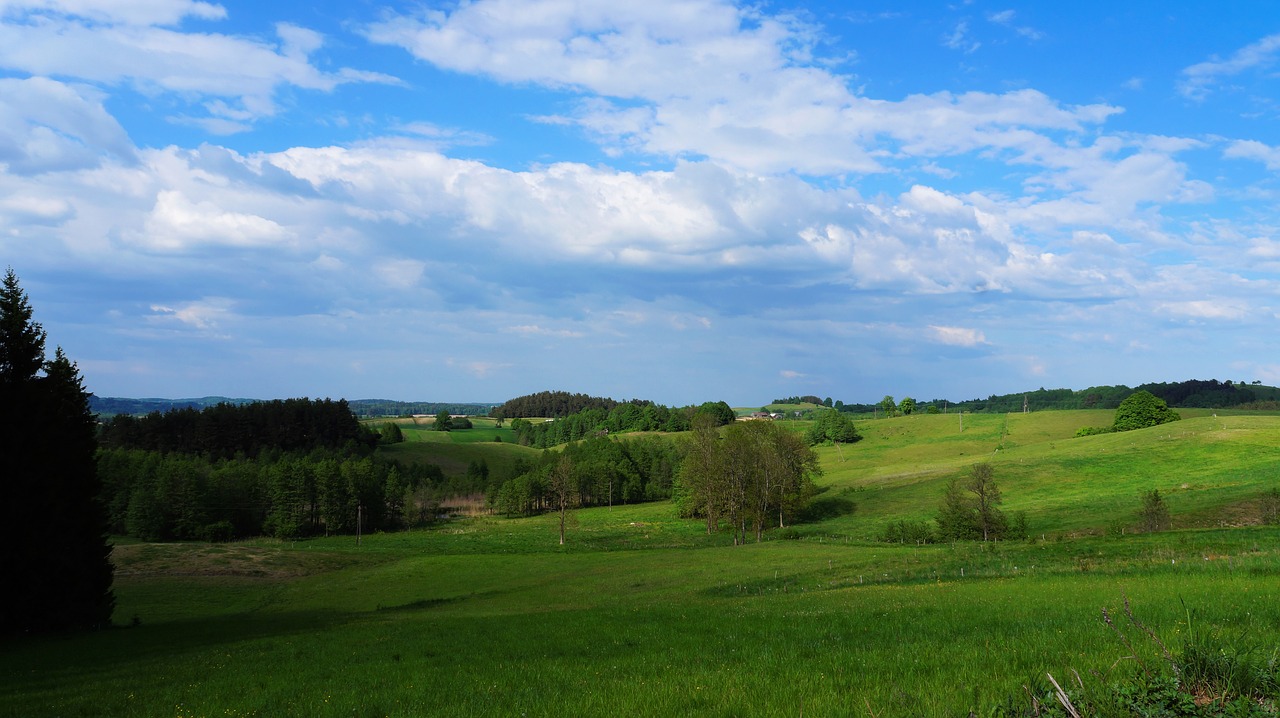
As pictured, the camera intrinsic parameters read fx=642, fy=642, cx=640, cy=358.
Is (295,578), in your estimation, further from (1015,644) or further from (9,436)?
(1015,644)

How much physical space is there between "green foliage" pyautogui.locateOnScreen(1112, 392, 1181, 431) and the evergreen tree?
15640cm

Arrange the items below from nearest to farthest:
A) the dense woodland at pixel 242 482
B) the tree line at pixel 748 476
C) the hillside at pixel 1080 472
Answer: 1. the hillside at pixel 1080 472
2. the tree line at pixel 748 476
3. the dense woodland at pixel 242 482

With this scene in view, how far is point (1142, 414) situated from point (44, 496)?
162 m

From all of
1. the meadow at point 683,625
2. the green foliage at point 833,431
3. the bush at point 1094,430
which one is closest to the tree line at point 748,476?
the meadow at point 683,625

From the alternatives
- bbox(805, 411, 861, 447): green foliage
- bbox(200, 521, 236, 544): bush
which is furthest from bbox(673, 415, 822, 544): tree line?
bbox(200, 521, 236, 544): bush

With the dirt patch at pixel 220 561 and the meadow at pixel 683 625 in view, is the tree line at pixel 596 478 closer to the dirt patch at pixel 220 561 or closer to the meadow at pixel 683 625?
the dirt patch at pixel 220 561

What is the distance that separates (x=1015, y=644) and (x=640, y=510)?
121 m

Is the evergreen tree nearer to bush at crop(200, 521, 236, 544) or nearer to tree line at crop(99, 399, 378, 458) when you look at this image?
bush at crop(200, 521, 236, 544)

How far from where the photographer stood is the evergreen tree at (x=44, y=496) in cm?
2958

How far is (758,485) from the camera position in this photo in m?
81.4

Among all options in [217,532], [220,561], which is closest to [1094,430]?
[220,561]

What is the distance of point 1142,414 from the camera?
421 feet

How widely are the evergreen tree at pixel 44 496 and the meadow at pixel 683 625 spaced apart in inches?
92.3

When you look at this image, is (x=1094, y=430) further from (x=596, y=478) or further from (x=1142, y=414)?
(x=596, y=478)
